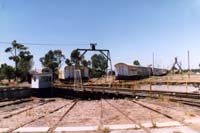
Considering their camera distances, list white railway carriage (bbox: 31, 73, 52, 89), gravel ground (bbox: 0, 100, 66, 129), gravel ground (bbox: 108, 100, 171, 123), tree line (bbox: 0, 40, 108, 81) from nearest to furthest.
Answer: gravel ground (bbox: 0, 100, 66, 129) < gravel ground (bbox: 108, 100, 171, 123) < white railway carriage (bbox: 31, 73, 52, 89) < tree line (bbox: 0, 40, 108, 81)

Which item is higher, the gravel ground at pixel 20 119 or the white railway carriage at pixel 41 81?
the white railway carriage at pixel 41 81

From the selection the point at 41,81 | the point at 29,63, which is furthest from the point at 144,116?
the point at 29,63

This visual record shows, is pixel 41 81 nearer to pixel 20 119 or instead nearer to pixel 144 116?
pixel 20 119

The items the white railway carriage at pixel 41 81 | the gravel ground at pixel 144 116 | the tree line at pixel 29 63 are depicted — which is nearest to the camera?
the gravel ground at pixel 144 116

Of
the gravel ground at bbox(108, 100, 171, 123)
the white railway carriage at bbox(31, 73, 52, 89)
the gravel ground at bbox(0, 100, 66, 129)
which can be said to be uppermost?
the white railway carriage at bbox(31, 73, 52, 89)

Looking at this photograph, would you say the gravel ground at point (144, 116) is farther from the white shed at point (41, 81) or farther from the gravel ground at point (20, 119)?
the white shed at point (41, 81)

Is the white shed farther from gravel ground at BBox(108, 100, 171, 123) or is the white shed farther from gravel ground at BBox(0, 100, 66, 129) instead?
gravel ground at BBox(108, 100, 171, 123)

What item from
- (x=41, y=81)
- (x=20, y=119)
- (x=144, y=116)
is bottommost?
(x=20, y=119)

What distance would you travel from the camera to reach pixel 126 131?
1096cm

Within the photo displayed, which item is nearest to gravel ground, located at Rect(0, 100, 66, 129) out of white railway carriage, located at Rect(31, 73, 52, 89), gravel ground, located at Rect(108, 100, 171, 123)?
gravel ground, located at Rect(108, 100, 171, 123)

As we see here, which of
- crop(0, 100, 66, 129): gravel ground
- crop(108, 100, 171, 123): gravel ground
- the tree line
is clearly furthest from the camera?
the tree line

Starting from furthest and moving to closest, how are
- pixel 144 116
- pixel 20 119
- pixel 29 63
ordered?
1. pixel 29 63
2. pixel 20 119
3. pixel 144 116

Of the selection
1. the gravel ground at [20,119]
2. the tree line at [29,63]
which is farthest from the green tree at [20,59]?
the gravel ground at [20,119]

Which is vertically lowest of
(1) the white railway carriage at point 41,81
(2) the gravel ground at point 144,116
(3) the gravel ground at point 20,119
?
(3) the gravel ground at point 20,119
